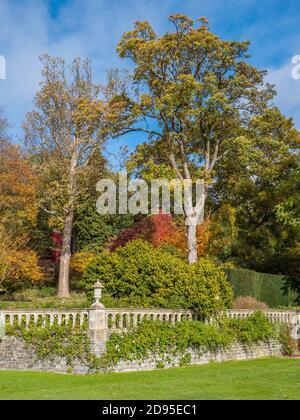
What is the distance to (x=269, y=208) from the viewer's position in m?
35.3

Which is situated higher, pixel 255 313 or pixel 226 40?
pixel 226 40

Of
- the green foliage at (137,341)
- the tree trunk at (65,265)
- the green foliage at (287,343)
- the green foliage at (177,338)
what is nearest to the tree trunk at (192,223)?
the green foliage at (287,343)

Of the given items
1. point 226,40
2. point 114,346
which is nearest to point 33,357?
point 114,346

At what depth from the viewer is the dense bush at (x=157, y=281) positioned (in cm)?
1903

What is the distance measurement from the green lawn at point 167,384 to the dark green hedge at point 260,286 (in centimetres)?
1202

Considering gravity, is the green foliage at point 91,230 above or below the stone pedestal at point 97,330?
above

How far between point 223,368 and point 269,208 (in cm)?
1992

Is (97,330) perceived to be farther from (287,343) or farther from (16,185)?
(16,185)

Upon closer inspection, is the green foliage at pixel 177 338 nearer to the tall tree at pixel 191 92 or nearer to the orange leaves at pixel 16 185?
the tall tree at pixel 191 92

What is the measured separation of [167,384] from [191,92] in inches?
756

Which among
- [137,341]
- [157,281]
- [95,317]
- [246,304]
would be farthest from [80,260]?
[95,317]

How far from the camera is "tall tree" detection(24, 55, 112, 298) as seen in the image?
3462cm
